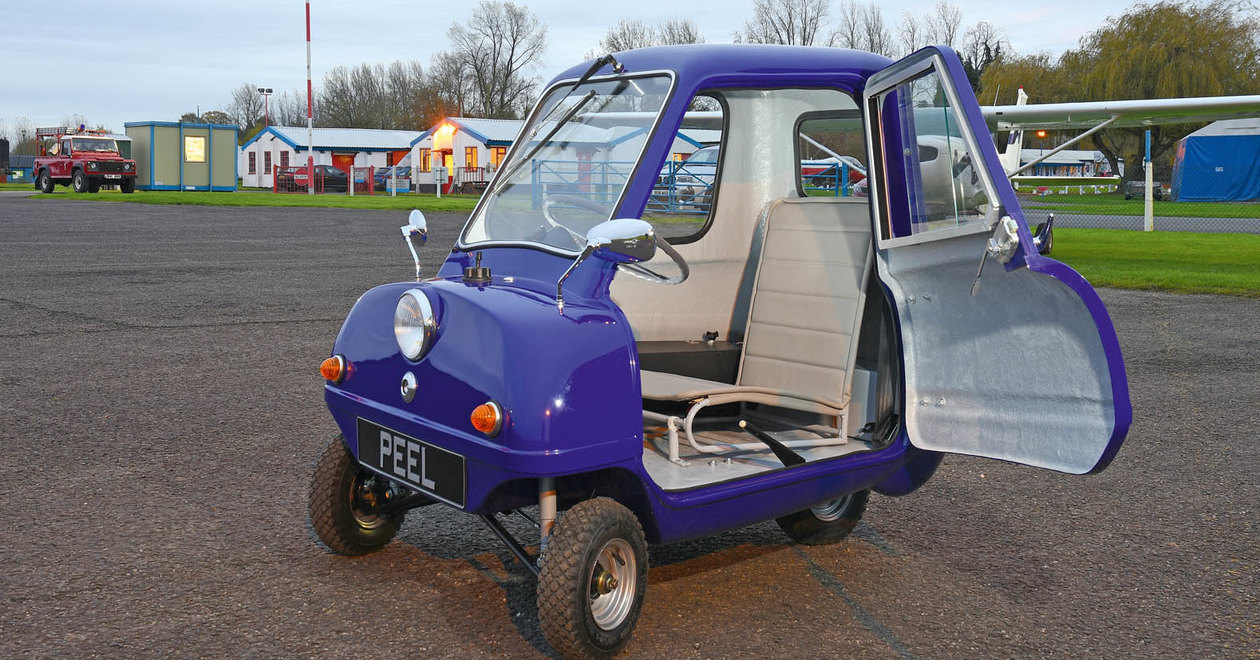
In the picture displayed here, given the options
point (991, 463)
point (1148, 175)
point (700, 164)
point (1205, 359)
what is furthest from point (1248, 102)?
point (700, 164)

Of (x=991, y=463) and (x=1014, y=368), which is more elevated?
(x=1014, y=368)

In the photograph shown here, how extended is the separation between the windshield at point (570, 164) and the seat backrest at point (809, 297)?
0.97 m

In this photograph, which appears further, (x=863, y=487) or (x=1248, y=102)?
(x=1248, y=102)

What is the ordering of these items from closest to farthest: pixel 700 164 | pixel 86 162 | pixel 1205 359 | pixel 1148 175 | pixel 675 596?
pixel 675 596, pixel 700 164, pixel 1205 359, pixel 1148 175, pixel 86 162

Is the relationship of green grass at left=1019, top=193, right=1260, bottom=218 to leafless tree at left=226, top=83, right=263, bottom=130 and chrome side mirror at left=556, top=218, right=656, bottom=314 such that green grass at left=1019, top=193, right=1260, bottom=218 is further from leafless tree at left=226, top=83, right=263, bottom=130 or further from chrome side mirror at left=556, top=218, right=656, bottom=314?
leafless tree at left=226, top=83, right=263, bottom=130

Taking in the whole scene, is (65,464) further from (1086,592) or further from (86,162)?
(86,162)

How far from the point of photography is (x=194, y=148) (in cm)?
5088

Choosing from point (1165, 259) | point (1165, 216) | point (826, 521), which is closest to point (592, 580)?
point (826, 521)

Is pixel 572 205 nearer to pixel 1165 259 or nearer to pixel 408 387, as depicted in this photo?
Answer: pixel 408 387

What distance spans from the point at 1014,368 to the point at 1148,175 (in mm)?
23786

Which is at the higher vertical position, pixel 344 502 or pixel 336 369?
pixel 336 369

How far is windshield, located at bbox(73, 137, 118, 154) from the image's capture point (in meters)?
47.3

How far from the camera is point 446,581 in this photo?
13.0 feet

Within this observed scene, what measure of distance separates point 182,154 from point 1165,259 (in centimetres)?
4470
